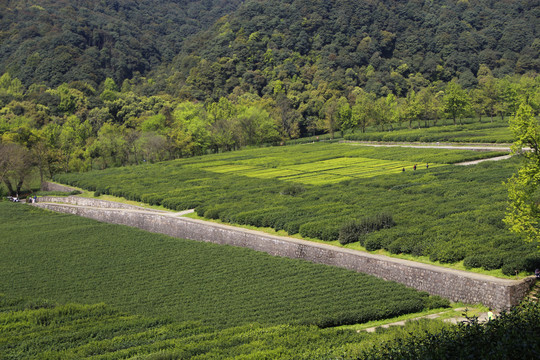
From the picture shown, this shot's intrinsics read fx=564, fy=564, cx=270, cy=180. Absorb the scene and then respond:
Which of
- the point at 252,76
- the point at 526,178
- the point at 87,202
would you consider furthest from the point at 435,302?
the point at 252,76

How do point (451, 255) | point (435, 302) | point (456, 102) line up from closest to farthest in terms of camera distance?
1. point (435, 302)
2. point (451, 255)
3. point (456, 102)

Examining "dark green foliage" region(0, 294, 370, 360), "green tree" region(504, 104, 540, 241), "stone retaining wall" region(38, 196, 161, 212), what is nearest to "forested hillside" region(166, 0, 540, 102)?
A: "stone retaining wall" region(38, 196, 161, 212)

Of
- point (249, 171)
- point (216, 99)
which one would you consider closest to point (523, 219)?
point (249, 171)

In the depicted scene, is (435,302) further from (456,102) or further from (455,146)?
(456,102)

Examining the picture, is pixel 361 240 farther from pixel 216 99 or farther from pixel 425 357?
pixel 216 99

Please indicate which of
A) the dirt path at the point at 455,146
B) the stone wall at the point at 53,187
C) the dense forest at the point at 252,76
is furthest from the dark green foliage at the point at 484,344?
the dense forest at the point at 252,76
